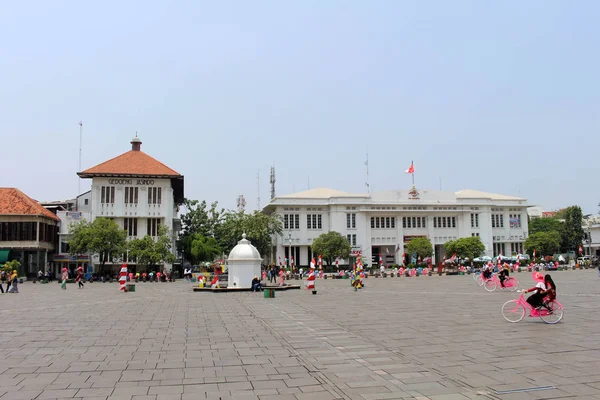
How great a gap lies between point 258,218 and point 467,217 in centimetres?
3275

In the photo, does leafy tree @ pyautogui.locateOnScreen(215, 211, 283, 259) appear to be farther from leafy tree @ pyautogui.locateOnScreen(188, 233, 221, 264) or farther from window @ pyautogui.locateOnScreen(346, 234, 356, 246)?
window @ pyautogui.locateOnScreen(346, 234, 356, 246)

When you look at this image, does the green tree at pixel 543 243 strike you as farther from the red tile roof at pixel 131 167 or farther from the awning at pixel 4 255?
the awning at pixel 4 255

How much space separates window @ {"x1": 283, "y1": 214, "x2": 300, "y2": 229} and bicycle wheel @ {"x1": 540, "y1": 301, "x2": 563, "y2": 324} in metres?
59.7

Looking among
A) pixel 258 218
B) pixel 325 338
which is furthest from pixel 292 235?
pixel 325 338

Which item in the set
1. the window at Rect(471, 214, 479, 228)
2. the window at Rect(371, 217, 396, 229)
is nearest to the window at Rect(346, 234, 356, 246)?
the window at Rect(371, 217, 396, 229)

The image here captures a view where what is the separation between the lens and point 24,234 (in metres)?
48.6

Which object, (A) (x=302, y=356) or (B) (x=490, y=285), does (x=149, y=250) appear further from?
(A) (x=302, y=356)

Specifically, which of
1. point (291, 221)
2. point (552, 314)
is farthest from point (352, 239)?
point (552, 314)

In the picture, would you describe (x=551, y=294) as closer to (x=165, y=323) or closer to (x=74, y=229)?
(x=165, y=323)

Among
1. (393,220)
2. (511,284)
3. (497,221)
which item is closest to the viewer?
(511,284)

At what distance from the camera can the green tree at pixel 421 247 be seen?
232 feet

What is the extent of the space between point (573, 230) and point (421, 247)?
3464 cm

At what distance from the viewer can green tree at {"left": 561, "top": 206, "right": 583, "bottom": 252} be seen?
87375mm

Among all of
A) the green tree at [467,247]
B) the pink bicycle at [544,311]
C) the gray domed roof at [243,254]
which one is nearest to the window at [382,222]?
the green tree at [467,247]
